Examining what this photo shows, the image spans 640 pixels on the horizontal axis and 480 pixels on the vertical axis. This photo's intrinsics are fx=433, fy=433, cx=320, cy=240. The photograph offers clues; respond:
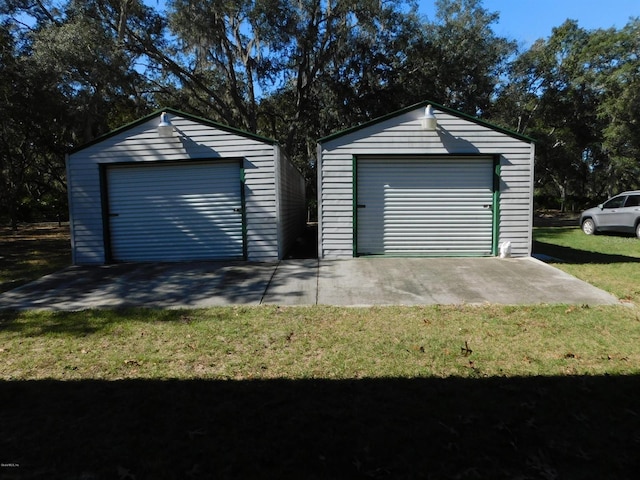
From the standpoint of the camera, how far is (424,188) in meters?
9.57

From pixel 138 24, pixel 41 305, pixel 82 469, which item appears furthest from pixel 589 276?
pixel 138 24

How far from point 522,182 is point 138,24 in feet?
56.5

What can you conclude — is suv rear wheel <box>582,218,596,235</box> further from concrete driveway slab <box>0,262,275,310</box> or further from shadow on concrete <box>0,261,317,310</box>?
concrete driveway slab <box>0,262,275,310</box>

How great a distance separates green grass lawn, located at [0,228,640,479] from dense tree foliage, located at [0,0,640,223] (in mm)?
12450

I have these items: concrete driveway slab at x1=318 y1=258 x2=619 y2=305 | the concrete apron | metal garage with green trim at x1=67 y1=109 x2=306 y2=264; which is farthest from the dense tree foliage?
concrete driveway slab at x1=318 y1=258 x2=619 y2=305

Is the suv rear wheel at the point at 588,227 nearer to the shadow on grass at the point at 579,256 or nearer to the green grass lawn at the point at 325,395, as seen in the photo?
the shadow on grass at the point at 579,256

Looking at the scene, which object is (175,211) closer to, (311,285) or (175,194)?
(175,194)

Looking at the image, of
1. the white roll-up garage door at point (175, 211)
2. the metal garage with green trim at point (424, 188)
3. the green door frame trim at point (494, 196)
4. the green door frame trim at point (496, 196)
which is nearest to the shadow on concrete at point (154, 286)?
the white roll-up garage door at point (175, 211)

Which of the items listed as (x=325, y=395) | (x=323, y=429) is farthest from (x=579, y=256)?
(x=323, y=429)

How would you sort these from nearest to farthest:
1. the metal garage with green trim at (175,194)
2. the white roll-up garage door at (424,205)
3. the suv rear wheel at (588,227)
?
the metal garage with green trim at (175,194)
the white roll-up garage door at (424,205)
the suv rear wheel at (588,227)

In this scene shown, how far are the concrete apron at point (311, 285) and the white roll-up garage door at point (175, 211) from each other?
564 millimetres

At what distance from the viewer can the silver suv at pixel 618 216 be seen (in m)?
14.1

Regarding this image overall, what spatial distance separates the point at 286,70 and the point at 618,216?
49.2ft

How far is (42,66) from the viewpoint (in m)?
13.6
